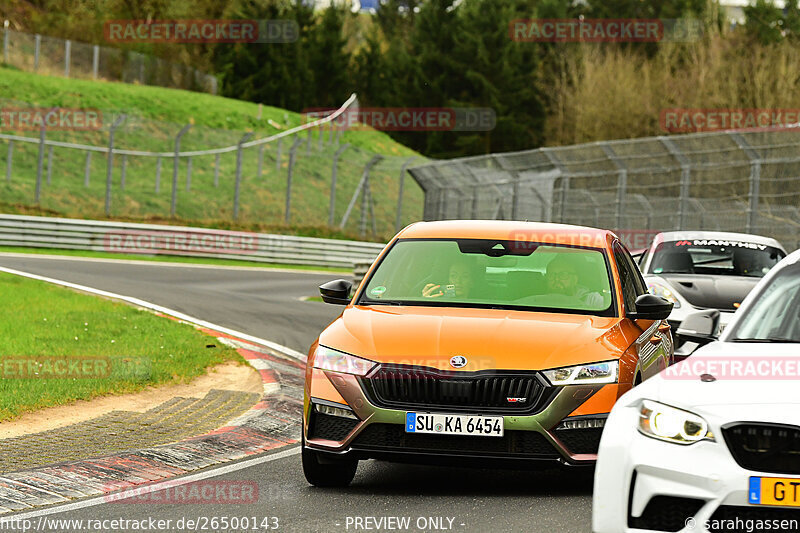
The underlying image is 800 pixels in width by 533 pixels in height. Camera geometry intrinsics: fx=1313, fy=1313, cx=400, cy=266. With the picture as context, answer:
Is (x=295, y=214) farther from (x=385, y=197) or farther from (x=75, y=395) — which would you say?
(x=75, y=395)

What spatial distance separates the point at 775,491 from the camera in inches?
196

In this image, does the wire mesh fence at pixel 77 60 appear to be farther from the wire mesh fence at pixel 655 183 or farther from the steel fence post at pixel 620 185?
the steel fence post at pixel 620 185

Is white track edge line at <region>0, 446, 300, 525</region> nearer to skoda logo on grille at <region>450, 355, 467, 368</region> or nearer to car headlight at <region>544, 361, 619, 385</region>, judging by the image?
skoda logo on grille at <region>450, 355, 467, 368</region>

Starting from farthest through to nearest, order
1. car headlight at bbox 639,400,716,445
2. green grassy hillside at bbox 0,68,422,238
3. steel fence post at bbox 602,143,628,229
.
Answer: green grassy hillside at bbox 0,68,422,238, steel fence post at bbox 602,143,628,229, car headlight at bbox 639,400,716,445

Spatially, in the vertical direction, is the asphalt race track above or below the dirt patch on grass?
above

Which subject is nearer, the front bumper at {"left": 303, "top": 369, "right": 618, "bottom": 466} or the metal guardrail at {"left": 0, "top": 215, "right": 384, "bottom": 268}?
the front bumper at {"left": 303, "top": 369, "right": 618, "bottom": 466}

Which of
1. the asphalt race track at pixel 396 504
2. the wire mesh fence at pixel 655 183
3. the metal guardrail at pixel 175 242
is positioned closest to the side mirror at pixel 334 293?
the asphalt race track at pixel 396 504

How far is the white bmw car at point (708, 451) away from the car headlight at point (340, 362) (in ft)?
6.56

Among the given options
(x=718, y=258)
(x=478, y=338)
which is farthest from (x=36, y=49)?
(x=478, y=338)

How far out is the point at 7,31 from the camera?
6031 cm

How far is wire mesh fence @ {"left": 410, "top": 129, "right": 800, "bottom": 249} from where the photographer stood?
2364 cm

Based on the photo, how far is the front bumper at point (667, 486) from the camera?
5.02 metres

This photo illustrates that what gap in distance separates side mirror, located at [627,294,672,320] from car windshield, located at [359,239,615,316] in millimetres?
163

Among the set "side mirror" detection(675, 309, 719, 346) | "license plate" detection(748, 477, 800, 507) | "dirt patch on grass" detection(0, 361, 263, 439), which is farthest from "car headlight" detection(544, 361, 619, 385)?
"dirt patch on grass" detection(0, 361, 263, 439)
